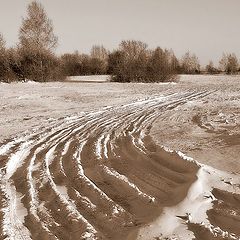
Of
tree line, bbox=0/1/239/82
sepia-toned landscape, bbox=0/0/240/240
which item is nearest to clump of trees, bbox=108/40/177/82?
tree line, bbox=0/1/239/82

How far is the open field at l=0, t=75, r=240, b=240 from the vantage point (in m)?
3.57

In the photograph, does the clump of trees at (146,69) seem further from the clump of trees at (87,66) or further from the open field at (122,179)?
the clump of trees at (87,66)

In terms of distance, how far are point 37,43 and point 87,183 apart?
2856 centimetres

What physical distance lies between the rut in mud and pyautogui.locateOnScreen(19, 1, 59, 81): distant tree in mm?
23491

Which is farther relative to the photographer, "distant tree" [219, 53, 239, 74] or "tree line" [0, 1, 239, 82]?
"distant tree" [219, 53, 239, 74]

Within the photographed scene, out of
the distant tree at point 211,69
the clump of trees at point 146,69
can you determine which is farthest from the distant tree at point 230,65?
the clump of trees at point 146,69

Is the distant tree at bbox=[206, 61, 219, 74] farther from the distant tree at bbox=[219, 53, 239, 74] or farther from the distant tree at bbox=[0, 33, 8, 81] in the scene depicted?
the distant tree at bbox=[0, 33, 8, 81]

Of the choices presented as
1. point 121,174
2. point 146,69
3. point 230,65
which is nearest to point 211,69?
point 230,65

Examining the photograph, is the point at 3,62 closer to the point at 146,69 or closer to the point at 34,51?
the point at 34,51

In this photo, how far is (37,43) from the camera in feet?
104

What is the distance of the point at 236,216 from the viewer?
3.67m

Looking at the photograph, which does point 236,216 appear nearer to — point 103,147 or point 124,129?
point 103,147

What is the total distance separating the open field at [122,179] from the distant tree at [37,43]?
856 inches

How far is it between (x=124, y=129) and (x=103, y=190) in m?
4.26
